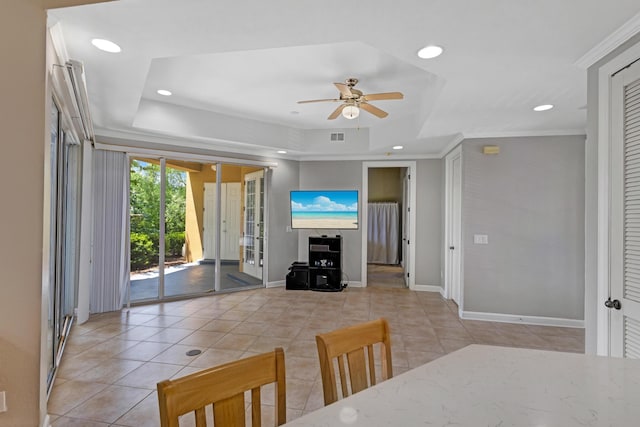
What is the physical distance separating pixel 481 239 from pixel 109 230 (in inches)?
202

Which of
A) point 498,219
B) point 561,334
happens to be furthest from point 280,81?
point 561,334

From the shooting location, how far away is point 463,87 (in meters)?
2.86

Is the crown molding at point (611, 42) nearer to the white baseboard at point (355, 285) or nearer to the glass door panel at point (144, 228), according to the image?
the white baseboard at point (355, 285)

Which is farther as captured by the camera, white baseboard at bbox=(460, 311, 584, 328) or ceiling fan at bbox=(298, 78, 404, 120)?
white baseboard at bbox=(460, 311, 584, 328)

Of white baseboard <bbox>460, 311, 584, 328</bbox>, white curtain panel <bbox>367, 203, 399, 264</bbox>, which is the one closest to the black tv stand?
white baseboard <bbox>460, 311, 584, 328</bbox>

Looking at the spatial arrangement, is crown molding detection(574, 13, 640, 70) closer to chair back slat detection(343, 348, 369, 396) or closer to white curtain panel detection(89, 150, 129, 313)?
chair back slat detection(343, 348, 369, 396)

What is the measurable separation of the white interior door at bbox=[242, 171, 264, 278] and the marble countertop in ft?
17.3

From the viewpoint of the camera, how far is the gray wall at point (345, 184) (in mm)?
6301

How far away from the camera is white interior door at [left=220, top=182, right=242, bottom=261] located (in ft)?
19.2

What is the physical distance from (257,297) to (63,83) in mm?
3926

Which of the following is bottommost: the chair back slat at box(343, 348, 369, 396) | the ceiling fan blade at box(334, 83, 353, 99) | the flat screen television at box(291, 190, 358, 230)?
the chair back slat at box(343, 348, 369, 396)

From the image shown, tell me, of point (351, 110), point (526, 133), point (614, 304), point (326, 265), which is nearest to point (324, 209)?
point (326, 265)

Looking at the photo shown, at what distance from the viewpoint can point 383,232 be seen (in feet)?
30.0

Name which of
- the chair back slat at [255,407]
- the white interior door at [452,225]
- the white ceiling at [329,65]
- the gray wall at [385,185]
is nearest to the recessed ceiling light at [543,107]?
the white ceiling at [329,65]
